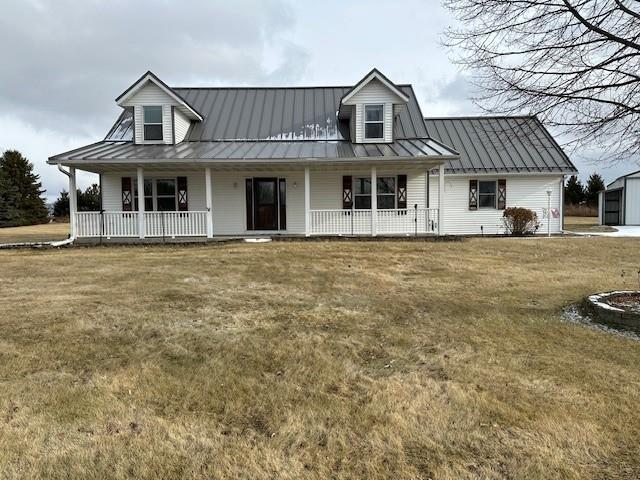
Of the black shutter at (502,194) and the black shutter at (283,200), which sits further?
the black shutter at (502,194)

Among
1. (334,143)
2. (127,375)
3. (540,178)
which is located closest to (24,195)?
(334,143)

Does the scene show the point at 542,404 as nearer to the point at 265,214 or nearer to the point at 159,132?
the point at 265,214

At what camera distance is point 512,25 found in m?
6.09

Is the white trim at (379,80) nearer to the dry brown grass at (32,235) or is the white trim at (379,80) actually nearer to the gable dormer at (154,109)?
the gable dormer at (154,109)

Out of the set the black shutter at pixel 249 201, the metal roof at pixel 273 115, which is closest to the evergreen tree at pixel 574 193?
the metal roof at pixel 273 115

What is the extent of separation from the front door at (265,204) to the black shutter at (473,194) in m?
7.87

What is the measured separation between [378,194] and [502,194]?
17.8 ft

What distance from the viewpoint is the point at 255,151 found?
15.6 metres

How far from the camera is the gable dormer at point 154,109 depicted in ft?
53.5

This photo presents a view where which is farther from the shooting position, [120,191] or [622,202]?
[622,202]

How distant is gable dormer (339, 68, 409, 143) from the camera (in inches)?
645

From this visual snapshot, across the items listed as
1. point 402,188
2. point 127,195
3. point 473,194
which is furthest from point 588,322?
point 127,195

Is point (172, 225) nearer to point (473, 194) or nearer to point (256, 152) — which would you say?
point (256, 152)

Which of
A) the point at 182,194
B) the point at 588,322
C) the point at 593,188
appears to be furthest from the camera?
the point at 593,188
